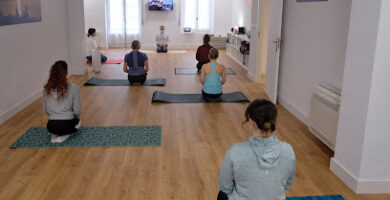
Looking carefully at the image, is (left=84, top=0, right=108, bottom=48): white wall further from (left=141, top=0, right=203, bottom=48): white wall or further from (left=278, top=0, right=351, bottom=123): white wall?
(left=278, top=0, right=351, bottom=123): white wall

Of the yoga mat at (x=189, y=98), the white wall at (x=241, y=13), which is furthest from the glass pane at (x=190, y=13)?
the yoga mat at (x=189, y=98)

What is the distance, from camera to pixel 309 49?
16.3 ft

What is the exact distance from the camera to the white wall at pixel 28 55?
502cm

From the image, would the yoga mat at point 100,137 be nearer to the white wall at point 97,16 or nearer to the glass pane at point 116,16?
the white wall at point 97,16

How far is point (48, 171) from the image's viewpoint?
3.54 m

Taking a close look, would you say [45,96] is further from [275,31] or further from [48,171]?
[275,31]

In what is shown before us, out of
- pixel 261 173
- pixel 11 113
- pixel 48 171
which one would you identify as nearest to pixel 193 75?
pixel 11 113

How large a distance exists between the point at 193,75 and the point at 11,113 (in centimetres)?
408

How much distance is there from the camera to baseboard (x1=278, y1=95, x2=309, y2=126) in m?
5.06

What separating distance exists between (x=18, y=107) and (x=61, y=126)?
1556mm

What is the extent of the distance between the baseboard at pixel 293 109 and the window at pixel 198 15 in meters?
7.59

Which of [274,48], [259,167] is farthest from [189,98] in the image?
[259,167]

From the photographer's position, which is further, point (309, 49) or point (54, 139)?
point (309, 49)

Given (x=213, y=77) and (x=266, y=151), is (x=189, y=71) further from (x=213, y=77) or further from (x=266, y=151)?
(x=266, y=151)
